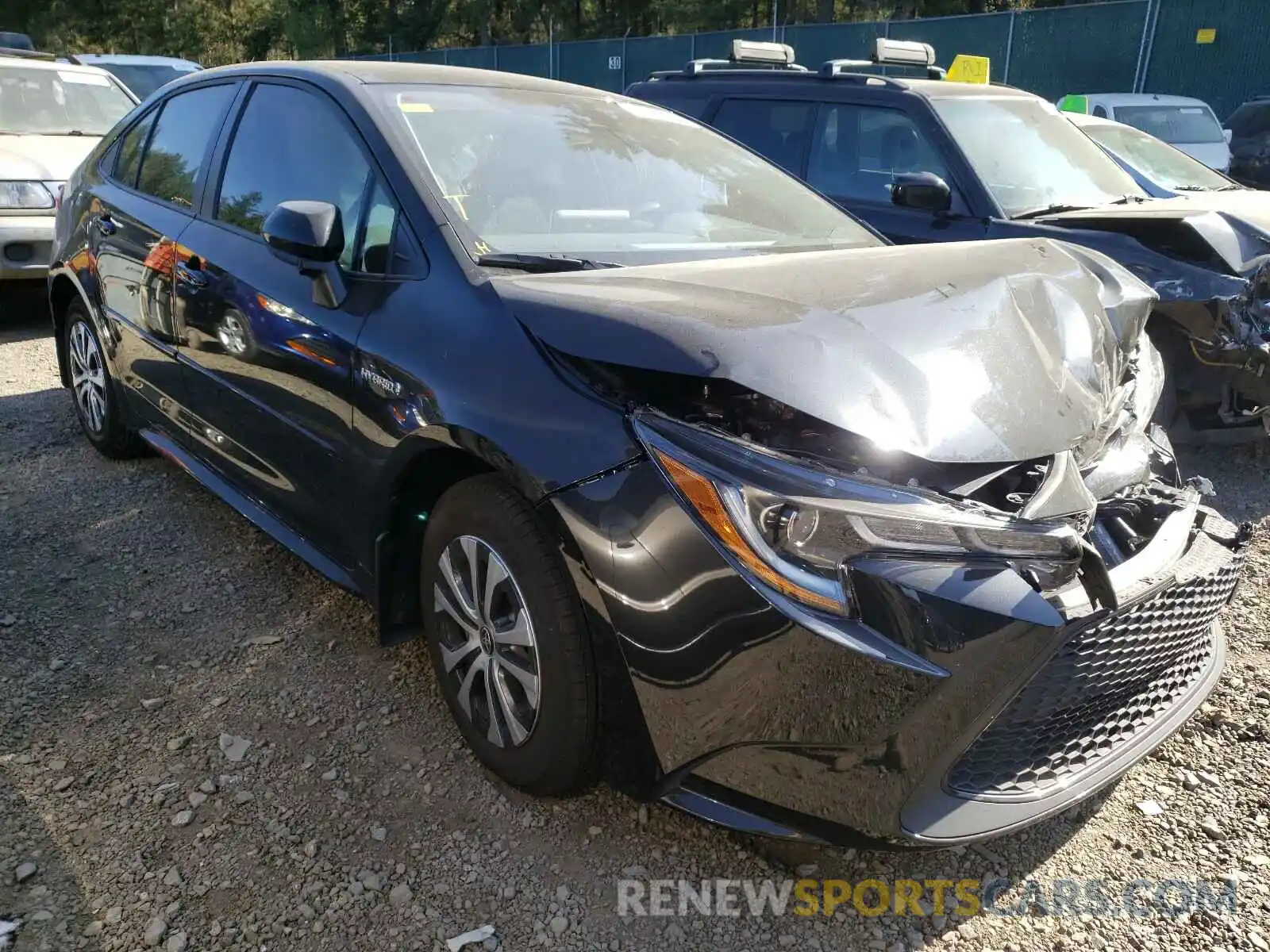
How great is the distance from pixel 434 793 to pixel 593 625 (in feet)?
2.49

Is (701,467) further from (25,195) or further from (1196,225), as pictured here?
(25,195)

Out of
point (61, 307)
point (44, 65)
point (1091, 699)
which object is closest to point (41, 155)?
point (44, 65)

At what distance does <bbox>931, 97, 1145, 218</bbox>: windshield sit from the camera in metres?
5.38

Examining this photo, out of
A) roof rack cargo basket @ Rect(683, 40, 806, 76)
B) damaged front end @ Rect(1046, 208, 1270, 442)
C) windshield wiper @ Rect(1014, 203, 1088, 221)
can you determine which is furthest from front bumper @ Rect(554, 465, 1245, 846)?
roof rack cargo basket @ Rect(683, 40, 806, 76)

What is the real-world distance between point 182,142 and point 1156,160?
22.8 feet

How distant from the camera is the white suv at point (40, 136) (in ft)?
23.0

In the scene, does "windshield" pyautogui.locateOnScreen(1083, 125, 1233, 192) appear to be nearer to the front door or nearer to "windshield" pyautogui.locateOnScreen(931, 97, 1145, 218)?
"windshield" pyautogui.locateOnScreen(931, 97, 1145, 218)

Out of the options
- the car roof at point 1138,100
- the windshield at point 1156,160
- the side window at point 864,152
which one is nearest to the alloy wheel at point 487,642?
the side window at point 864,152

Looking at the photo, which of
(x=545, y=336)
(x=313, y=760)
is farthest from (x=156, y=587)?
(x=545, y=336)

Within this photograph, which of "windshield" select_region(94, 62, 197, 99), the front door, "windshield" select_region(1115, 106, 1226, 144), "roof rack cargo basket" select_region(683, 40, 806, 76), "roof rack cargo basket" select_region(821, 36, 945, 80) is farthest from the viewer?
"windshield" select_region(94, 62, 197, 99)

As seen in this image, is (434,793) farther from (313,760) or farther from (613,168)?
(613,168)

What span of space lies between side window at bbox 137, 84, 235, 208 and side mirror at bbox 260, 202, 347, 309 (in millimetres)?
1171

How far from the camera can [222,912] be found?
6.89 ft

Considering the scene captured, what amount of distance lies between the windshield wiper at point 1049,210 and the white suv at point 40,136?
20.8 ft
